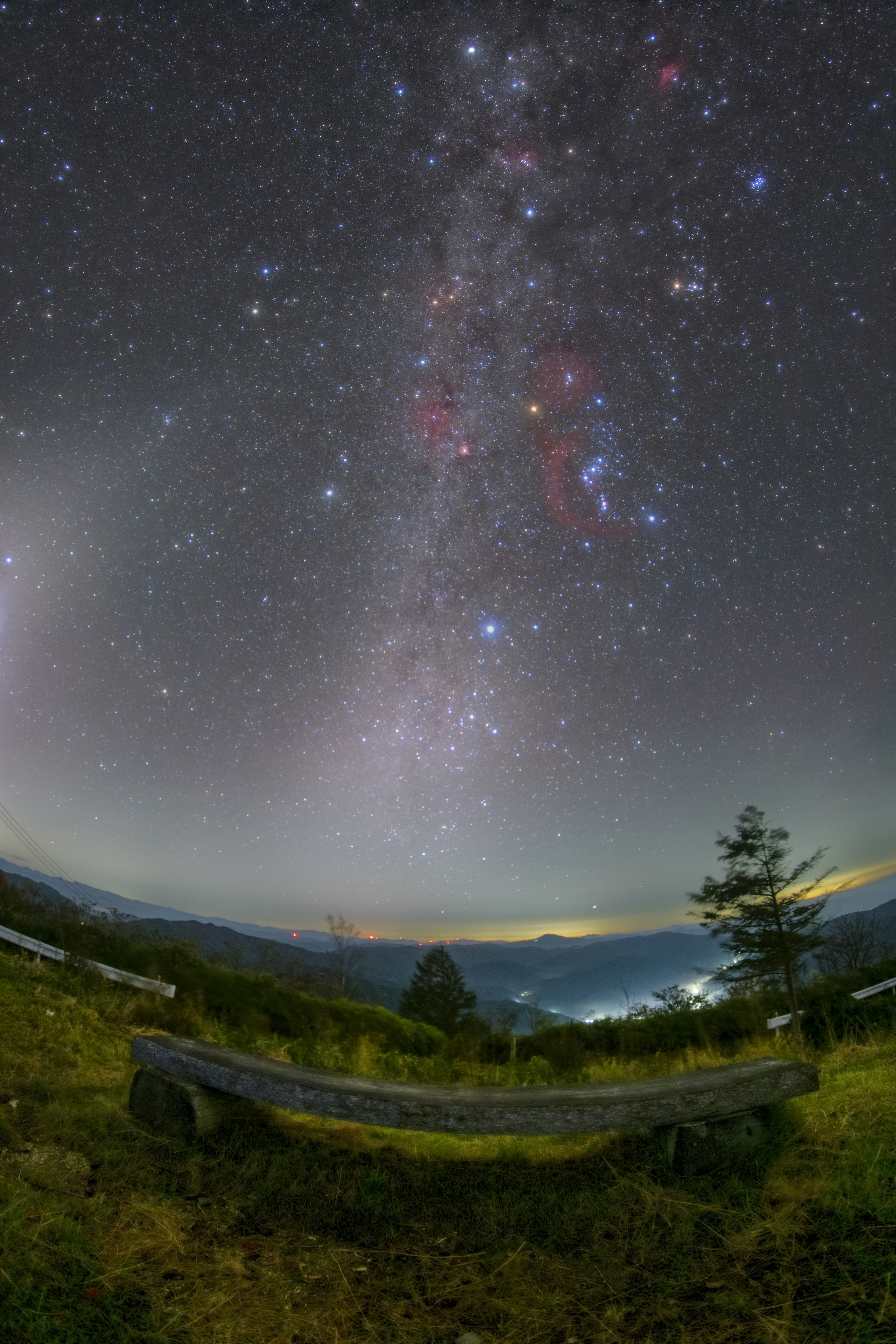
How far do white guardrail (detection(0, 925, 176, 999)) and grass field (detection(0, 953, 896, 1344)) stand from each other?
510cm

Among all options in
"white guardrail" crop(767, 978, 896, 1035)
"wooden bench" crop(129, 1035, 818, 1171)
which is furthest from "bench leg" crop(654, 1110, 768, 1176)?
"white guardrail" crop(767, 978, 896, 1035)

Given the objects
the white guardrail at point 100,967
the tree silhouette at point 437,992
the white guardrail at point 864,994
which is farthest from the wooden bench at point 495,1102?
the tree silhouette at point 437,992

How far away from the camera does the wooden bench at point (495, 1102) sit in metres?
2.80

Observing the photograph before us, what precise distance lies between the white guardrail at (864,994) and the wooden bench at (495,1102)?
15394 mm

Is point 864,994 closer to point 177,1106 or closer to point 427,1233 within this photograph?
point 427,1233

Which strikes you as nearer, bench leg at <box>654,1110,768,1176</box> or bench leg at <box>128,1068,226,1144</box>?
bench leg at <box>654,1110,768,1176</box>

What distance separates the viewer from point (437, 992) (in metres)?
40.7

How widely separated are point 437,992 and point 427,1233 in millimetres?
42866

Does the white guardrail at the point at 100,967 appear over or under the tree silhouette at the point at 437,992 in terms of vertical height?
over

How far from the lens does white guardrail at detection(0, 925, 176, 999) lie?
8.22 metres

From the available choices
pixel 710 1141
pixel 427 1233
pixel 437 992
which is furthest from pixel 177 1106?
pixel 437 992

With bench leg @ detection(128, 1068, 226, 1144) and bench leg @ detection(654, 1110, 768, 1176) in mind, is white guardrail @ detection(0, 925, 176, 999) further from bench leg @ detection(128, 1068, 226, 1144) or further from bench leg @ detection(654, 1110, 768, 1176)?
bench leg @ detection(654, 1110, 768, 1176)

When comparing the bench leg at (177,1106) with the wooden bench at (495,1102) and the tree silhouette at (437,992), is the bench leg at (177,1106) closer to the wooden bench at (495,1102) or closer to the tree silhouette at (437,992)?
the wooden bench at (495,1102)

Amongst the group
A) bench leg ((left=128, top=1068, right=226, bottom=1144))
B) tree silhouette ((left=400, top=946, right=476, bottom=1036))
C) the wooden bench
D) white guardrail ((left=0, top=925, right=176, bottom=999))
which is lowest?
tree silhouette ((left=400, top=946, right=476, bottom=1036))
